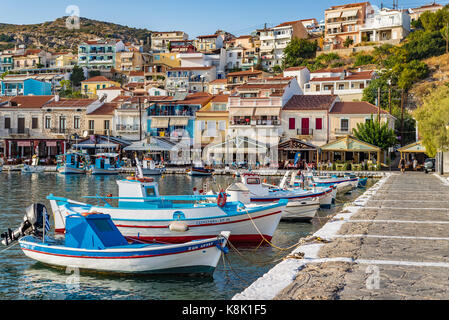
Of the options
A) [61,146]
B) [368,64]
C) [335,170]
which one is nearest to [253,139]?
[335,170]

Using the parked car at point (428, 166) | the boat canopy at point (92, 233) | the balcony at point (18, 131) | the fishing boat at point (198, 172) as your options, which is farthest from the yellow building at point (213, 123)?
Answer: the boat canopy at point (92, 233)

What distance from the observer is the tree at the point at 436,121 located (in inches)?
1532

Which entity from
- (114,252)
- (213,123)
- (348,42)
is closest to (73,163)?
(213,123)

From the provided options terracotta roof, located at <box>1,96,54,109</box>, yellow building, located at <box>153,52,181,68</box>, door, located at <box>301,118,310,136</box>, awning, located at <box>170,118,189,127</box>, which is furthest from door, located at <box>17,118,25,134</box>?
yellow building, located at <box>153,52,181,68</box>

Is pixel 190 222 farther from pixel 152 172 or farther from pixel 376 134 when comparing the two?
pixel 376 134

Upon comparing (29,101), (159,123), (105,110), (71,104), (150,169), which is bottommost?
(150,169)

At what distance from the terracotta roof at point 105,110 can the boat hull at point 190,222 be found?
2006 inches

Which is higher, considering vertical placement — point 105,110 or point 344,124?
point 105,110

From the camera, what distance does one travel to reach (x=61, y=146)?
214 feet

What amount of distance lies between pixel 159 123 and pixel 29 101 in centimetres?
1924

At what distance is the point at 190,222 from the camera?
15.9 meters

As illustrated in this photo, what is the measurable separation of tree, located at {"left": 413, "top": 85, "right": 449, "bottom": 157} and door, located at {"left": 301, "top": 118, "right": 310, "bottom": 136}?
16.6 m

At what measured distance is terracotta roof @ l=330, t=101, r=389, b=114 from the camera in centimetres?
5628

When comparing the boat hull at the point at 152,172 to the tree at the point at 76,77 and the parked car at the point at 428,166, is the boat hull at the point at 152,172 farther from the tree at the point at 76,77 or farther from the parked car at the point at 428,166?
the tree at the point at 76,77
